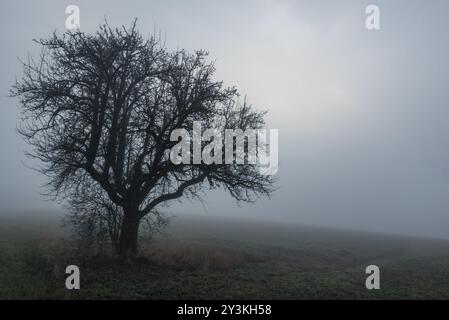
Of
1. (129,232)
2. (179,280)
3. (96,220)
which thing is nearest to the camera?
(179,280)

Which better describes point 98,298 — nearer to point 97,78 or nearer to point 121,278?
point 121,278

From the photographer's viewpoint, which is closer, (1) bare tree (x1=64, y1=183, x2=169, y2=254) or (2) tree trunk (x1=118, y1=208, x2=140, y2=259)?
(2) tree trunk (x1=118, y1=208, x2=140, y2=259)

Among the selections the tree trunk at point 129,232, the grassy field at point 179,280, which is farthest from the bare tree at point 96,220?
the grassy field at point 179,280

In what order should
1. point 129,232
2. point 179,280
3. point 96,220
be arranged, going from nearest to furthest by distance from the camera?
point 179,280 → point 129,232 → point 96,220

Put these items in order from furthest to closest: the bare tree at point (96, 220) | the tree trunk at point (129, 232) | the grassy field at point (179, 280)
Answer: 1. the bare tree at point (96, 220)
2. the tree trunk at point (129, 232)
3. the grassy field at point (179, 280)

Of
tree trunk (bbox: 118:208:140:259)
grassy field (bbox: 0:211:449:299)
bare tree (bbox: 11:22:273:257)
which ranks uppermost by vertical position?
bare tree (bbox: 11:22:273:257)

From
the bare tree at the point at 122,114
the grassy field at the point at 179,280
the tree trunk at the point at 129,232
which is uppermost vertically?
the bare tree at the point at 122,114

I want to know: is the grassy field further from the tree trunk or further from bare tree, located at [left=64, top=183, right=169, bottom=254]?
bare tree, located at [left=64, top=183, right=169, bottom=254]

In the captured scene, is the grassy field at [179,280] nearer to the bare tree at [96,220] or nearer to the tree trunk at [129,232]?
the tree trunk at [129,232]

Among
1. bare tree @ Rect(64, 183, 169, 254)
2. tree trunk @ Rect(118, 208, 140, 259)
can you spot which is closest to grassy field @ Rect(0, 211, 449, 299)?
tree trunk @ Rect(118, 208, 140, 259)

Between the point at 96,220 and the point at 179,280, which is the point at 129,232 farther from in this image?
the point at 179,280

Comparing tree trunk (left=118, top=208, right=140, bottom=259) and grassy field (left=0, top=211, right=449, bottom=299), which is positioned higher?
tree trunk (left=118, top=208, right=140, bottom=259)

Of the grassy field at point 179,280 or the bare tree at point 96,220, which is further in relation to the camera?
the bare tree at point 96,220

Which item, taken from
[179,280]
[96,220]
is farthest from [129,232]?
[179,280]
